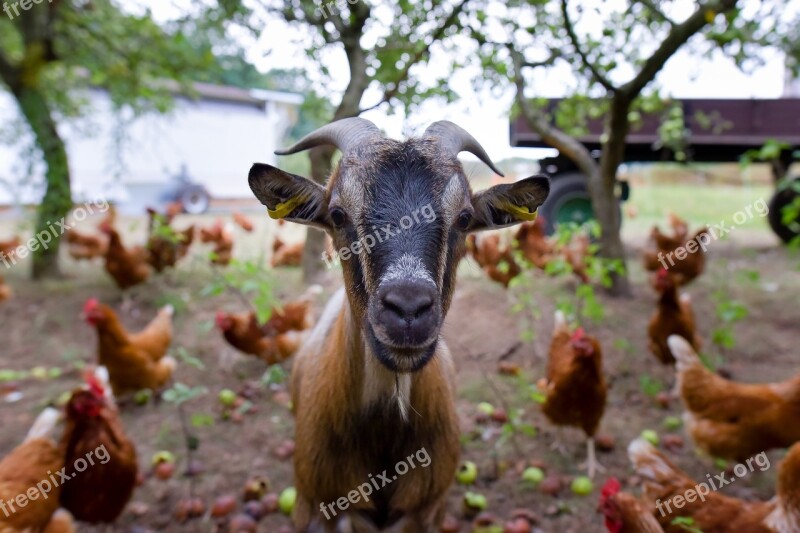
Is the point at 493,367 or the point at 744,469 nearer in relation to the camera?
the point at 744,469

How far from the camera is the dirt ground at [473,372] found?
411 centimetres

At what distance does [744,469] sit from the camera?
4.17 m

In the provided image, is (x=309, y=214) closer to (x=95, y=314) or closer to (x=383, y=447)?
(x=383, y=447)

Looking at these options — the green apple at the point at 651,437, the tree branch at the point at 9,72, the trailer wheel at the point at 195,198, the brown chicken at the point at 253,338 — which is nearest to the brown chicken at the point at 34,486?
the brown chicken at the point at 253,338

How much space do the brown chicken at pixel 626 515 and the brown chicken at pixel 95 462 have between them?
3.10 metres

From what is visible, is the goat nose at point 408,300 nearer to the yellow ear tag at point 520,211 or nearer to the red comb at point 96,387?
the yellow ear tag at point 520,211

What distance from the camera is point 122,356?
198 inches

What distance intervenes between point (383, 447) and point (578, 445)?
9.05ft

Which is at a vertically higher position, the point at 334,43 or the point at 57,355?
the point at 334,43

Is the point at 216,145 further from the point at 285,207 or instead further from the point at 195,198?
the point at 285,207

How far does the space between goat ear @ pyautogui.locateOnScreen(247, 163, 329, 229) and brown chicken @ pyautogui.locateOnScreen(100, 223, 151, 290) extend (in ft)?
20.4

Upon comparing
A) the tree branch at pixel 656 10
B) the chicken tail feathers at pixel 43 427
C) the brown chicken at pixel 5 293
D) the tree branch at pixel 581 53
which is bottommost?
the chicken tail feathers at pixel 43 427

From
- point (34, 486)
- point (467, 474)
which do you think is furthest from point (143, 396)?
point (467, 474)

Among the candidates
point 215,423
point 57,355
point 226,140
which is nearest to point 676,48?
point 215,423
